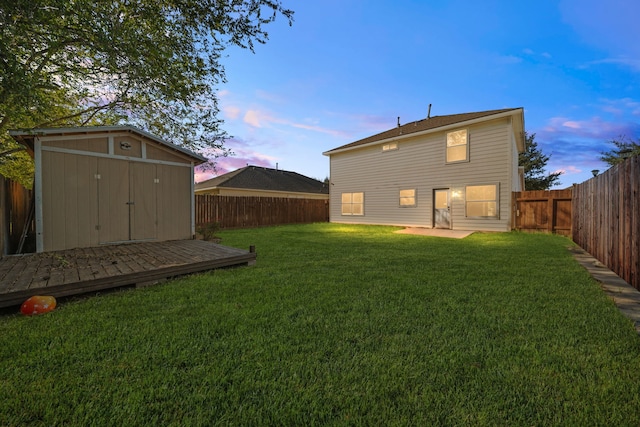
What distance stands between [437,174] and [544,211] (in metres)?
4.48

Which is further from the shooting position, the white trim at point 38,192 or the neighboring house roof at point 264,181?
the neighboring house roof at point 264,181

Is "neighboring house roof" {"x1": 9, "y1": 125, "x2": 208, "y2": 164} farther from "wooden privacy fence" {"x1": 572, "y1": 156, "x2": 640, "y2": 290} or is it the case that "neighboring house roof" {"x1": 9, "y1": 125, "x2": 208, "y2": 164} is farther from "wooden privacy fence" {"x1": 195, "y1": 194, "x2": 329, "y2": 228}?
"wooden privacy fence" {"x1": 572, "y1": 156, "x2": 640, "y2": 290}

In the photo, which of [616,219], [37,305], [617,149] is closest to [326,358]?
[37,305]

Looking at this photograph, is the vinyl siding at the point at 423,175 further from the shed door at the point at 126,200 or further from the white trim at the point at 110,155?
the shed door at the point at 126,200

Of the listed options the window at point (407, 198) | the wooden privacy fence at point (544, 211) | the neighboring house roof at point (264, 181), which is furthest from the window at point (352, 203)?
the wooden privacy fence at point (544, 211)

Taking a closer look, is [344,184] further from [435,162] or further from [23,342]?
[23,342]

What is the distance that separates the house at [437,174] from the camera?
11.4 m

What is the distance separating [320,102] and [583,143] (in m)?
48.0

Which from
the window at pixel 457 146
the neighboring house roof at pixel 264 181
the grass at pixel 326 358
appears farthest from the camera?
the neighboring house roof at pixel 264 181

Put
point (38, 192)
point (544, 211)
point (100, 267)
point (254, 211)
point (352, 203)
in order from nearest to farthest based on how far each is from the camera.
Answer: point (100, 267), point (38, 192), point (544, 211), point (254, 211), point (352, 203)

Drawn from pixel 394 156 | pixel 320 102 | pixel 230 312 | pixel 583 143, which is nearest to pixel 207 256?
pixel 230 312

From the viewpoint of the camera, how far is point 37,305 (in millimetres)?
2838

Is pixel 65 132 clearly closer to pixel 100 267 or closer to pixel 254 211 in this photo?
pixel 100 267

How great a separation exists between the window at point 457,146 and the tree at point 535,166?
22.5 meters
